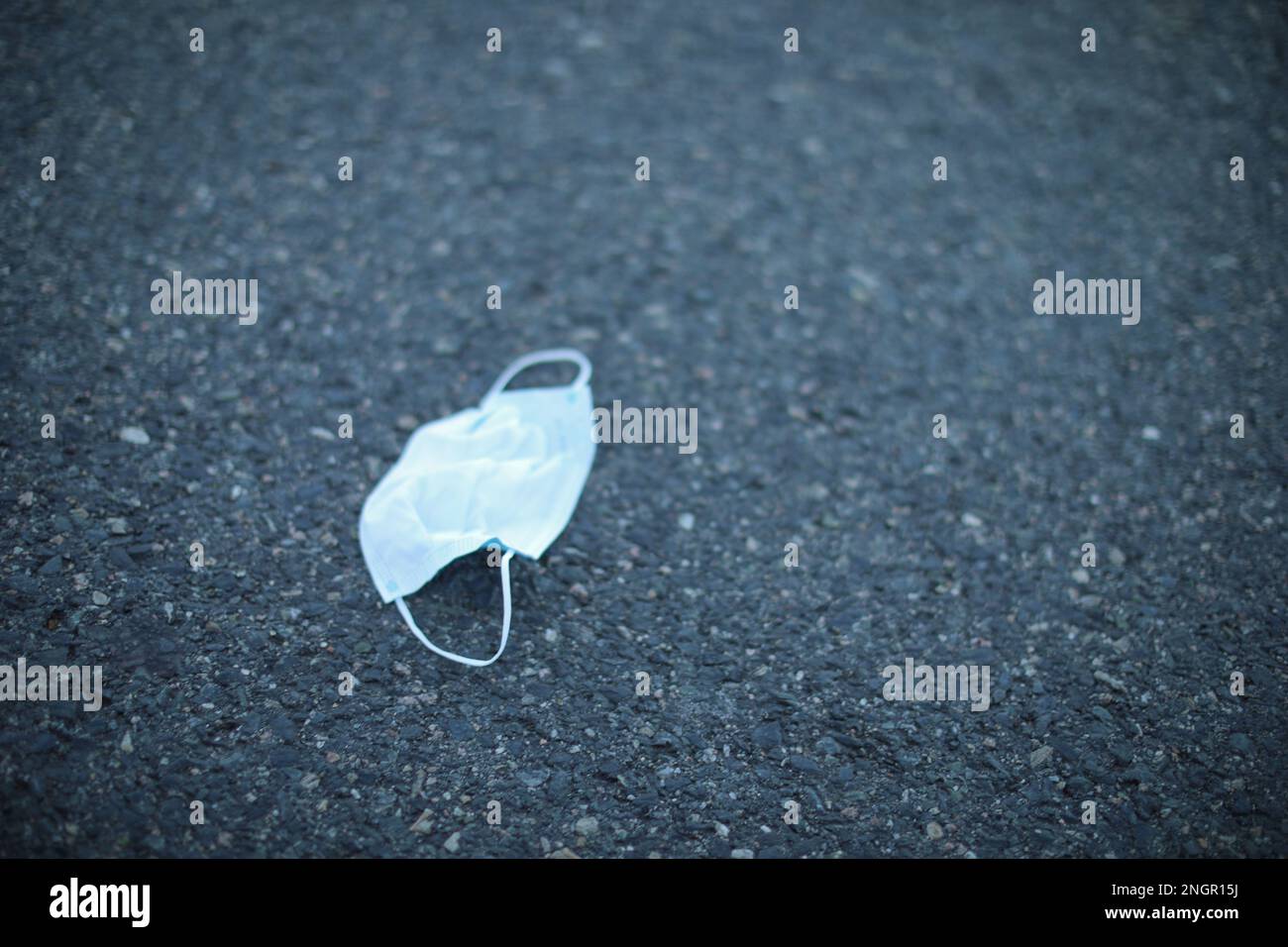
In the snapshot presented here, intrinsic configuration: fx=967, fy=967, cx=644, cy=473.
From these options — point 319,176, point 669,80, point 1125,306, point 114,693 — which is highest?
point 669,80

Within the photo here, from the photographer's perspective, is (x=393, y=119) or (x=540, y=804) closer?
(x=540, y=804)

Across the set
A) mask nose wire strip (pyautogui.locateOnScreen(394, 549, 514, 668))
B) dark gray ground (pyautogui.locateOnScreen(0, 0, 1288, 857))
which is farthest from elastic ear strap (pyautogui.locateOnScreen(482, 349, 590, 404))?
mask nose wire strip (pyautogui.locateOnScreen(394, 549, 514, 668))

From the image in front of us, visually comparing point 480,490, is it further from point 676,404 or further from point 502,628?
point 676,404

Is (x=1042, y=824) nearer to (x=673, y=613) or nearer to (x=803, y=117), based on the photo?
(x=673, y=613)

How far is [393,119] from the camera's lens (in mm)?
4496

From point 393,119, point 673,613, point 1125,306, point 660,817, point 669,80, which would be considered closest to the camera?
point 660,817

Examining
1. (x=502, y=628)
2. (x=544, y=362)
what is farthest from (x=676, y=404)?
(x=502, y=628)

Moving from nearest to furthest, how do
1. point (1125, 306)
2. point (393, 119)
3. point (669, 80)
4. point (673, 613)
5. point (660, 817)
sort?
point (660, 817) < point (673, 613) < point (1125, 306) < point (393, 119) < point (669, 80)

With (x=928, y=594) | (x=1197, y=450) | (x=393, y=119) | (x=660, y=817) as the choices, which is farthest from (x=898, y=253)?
(x=660, y=817)

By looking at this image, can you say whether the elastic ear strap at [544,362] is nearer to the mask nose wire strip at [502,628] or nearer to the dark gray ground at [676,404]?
the dark gray ground at [676,404]

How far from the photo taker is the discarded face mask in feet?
10.1

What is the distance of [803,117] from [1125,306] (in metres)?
1.73

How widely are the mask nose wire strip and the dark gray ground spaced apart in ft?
0.15

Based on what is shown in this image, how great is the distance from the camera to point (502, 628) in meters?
3.03
